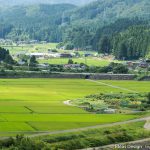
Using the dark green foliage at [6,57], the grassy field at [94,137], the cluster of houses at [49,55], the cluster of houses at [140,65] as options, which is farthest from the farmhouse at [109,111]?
the cluster of houses at [49,55]

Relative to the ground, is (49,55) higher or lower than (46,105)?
higher

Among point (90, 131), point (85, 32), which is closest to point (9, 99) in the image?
point (90, 131)

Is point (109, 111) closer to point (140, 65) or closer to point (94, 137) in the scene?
point (94, 137)

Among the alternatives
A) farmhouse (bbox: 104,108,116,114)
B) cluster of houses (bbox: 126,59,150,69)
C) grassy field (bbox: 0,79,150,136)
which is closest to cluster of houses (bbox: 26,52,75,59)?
cluster of houses (bbox: 126,59,150,69)

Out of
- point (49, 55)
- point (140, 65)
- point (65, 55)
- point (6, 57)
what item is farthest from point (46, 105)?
point (65, 55)

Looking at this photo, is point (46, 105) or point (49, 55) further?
point (49, 55)

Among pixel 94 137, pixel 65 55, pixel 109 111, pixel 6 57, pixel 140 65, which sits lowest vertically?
pixel 109 111

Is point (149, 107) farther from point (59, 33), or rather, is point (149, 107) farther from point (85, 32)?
point (59, 33)

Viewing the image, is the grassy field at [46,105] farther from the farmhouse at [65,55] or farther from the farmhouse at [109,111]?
the farmhouse at [65,55]
